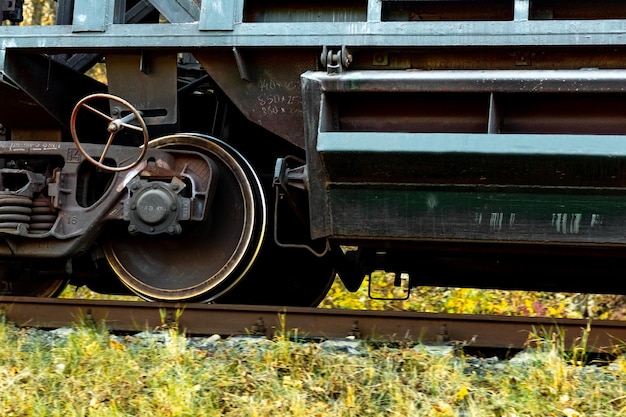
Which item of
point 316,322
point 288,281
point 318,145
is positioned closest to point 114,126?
point 318,145

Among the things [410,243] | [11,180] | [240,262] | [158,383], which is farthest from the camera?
[11,180]

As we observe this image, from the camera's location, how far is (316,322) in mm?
4766

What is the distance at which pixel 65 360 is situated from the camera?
164 inches

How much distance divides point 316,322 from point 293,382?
92 centimetres

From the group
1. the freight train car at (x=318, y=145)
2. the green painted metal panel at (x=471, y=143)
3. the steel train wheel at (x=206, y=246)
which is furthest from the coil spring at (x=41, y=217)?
the green painted metal panel at (x=471, y=143)

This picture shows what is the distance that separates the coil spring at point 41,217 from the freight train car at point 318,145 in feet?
0.03

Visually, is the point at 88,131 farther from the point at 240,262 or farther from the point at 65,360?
the point at 65,360

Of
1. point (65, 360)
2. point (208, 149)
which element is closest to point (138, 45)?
point (208, 149)

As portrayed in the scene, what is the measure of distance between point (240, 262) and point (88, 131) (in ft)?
5.23

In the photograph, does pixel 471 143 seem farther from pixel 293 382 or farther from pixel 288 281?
pixel 288 281

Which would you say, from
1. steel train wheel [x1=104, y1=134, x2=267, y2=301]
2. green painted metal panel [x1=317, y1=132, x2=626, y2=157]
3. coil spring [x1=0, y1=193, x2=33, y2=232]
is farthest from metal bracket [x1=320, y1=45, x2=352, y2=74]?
coil spring [x1=0, y1=193, x2=33, y2=232]

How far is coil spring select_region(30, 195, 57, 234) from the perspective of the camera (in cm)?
534

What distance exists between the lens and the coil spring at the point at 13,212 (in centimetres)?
522

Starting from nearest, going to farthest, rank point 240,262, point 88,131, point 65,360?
point 65,360 → point 240,262 → point 88,131
